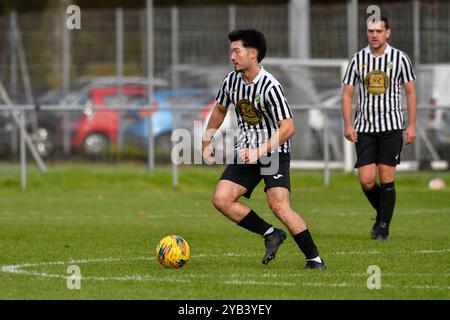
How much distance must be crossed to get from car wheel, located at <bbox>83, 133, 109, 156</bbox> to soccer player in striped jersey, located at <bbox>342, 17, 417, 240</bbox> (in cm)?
1059

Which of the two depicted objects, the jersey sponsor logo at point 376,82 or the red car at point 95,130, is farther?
the red car at point 95,130

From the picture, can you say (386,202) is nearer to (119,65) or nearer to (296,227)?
(296,227)

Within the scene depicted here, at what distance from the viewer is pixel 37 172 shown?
71.1 ft

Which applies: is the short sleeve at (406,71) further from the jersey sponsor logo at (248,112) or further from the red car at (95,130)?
the red car at (95,130)

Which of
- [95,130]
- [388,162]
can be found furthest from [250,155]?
[95,130]

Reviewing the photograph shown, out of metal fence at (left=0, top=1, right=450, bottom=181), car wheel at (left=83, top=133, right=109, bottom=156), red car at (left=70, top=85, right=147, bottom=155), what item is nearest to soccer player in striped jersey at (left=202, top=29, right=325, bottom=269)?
metal fence at (left=0, top=1, right=450, bottom=181)

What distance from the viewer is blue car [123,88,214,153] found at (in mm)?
21203

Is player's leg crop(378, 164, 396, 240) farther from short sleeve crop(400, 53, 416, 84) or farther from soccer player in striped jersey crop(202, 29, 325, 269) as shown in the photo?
soccer player in striped jersey crop(202, 29, 325, 269)

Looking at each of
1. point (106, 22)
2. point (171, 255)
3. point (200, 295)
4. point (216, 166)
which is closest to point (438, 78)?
point (216, 166)

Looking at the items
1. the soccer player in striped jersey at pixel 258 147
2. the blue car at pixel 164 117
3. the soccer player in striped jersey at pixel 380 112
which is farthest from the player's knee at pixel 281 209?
the blue car at pixel 164 117

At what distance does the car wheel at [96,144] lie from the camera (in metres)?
22.7

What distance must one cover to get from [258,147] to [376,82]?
10.9ft

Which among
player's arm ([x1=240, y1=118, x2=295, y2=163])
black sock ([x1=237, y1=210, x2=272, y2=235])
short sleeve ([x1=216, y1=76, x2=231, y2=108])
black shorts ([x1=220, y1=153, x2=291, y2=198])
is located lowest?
black sock ([x1=237, y1=210, x2=272, y2=235])

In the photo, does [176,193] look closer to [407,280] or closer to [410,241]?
[410,241]
